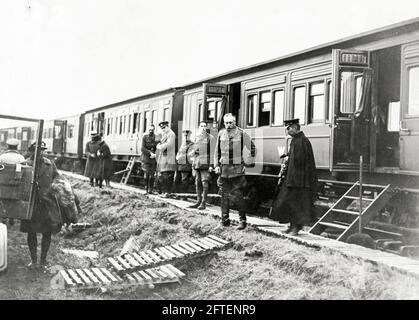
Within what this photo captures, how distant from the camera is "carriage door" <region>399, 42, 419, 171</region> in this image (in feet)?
25.8

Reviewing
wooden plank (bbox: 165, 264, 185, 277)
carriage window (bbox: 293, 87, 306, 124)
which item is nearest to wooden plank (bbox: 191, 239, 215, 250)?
wooden plank (bbox: 165, 264, 185, 277)

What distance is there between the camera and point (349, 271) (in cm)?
561

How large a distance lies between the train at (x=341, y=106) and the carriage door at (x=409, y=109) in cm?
2

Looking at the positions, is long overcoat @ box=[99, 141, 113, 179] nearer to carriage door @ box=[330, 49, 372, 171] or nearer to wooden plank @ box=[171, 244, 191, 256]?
wooden plank @ box=[171, 244, 191, 256]

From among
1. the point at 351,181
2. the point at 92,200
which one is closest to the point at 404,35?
the point at 351,181

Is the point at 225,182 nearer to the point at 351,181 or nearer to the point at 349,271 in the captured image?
the point at 351,181

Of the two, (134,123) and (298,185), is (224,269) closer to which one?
(298,185)

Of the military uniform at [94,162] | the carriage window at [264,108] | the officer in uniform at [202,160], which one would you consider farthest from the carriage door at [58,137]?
the officer in uniform at [202,160]

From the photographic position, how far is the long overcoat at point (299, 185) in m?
7.66

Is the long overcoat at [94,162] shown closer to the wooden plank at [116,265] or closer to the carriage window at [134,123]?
the carriage window at [134,123]

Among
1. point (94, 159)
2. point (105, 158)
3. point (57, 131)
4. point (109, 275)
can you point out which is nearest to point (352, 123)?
point (109, 275)

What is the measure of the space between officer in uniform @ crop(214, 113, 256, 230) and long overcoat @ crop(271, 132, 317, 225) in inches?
30.5
